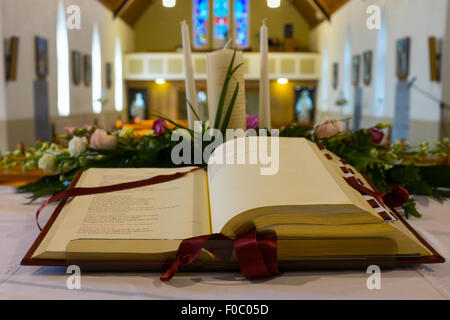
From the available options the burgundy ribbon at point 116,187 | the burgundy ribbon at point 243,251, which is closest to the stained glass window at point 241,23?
the burgundy ribbon at point 116,187

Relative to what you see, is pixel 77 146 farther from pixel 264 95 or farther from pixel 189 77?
pixel 264 95

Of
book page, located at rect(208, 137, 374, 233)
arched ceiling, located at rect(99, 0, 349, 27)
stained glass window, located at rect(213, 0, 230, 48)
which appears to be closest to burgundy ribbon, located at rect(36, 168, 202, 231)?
book page, located at rect(208, 137, 374, 233)

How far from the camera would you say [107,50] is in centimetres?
1502

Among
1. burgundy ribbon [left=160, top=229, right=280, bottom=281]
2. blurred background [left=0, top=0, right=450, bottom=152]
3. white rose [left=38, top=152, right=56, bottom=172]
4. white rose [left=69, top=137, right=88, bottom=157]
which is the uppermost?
blurred background [left=0, top=0, right=450, bottom=152]

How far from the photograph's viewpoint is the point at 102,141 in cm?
167

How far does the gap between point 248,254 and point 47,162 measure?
1042mm

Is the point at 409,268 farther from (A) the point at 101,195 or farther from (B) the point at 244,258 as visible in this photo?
(A) the point at 101,195

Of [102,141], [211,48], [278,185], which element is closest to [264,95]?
[102,141]

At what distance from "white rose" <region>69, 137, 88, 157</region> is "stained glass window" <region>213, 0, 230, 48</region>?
16.6 m

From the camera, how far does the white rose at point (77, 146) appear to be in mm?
1665

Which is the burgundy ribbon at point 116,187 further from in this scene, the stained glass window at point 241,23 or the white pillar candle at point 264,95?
the stained glass window at point 241,23

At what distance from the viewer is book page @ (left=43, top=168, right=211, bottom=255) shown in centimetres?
96

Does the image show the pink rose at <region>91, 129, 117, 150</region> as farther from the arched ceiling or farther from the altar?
the arched ceiling
